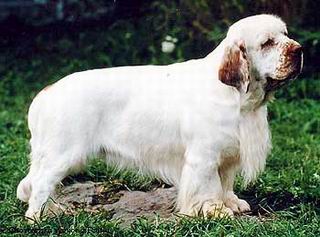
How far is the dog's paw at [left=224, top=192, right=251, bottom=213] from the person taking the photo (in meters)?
6.25

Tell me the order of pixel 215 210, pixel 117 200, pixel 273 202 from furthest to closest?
pixel 117 200 → pixel 273 202 → pixel 215 210

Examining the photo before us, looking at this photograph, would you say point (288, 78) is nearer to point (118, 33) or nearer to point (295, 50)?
point (295, 50)

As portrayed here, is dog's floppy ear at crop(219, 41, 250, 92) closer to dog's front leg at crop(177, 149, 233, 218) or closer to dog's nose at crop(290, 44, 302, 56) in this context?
dog's nose at crop(290, 44, 302, 56)

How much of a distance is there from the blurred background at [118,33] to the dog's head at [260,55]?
185 inches

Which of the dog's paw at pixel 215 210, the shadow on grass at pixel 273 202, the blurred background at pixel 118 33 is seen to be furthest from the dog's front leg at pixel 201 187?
the blurred background at pixel 118 33

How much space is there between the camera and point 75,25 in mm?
13805

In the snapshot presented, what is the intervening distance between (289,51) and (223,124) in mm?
637

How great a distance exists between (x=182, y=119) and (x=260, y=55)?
0.67 metres

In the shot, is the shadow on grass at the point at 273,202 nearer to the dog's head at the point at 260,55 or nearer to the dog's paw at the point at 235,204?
the dog's paw at the point at 235,204

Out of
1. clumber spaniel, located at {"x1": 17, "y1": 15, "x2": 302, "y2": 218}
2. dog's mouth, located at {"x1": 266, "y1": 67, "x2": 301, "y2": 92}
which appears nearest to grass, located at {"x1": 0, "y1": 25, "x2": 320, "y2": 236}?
clumber spaniel, located at {"x1": 17, "y1": 15, "x2": 302, "y2": 218}

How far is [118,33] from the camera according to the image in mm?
13211

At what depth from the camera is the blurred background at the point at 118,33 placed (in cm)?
1084

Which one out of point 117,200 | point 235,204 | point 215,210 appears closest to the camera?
point 215,210

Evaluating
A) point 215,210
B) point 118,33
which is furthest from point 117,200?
point 118,33
